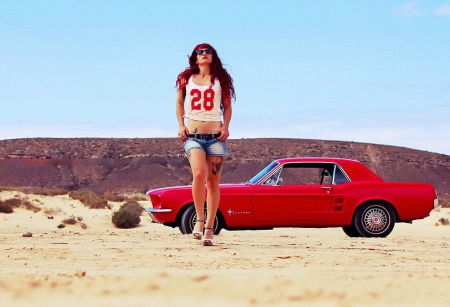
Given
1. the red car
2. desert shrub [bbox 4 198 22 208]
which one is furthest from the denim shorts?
desert shrub [bbox 4 198 22 208]

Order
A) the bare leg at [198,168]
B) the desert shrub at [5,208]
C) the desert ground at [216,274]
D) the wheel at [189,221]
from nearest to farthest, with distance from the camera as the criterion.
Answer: the desert ground at [216,274]
the bare leg at [198,168]
the wheel at [189,221]
the desert shrub at [5,208]

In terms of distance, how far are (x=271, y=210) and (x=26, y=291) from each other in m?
7.58

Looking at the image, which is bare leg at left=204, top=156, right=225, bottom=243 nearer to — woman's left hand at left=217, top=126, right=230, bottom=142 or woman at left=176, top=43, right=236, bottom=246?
woman at left=176, top=43, right=236, bottom=246

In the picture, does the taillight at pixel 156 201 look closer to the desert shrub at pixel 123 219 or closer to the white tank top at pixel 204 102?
the white tank top at pixel 204 102

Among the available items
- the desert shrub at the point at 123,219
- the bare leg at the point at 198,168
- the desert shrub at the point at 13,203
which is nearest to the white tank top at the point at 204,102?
the bare leg at the point at 198,168

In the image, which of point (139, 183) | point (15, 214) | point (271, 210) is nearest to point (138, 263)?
point (271, 210)

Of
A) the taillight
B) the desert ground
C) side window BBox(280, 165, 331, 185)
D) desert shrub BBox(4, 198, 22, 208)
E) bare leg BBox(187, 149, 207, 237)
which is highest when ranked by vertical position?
side window BBox(280, 165, 331, 185)

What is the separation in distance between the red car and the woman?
334 cm

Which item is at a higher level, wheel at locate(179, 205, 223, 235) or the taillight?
the taillight

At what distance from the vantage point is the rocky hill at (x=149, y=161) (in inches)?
2965

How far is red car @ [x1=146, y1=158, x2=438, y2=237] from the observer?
11.8 meters

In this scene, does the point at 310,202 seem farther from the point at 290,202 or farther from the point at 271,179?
the point at 271,179

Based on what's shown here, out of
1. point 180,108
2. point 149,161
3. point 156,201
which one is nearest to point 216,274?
point 180,108

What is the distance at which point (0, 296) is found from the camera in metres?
4.52
